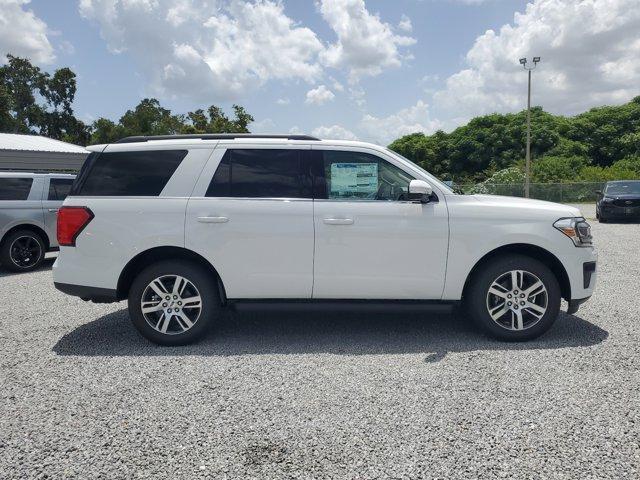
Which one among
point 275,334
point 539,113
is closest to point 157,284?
point 275,334

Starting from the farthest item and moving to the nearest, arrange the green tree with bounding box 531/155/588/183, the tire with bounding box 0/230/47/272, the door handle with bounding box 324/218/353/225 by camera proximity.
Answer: the green tree with bounding box 531/155/588/183 → the tire with bounding box 0/230/47/272 → the door handle with bounding box 324/218/353/225

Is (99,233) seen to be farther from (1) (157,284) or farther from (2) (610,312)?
(2) (610,312)

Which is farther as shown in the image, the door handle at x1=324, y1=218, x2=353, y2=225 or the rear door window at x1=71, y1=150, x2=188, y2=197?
the rear door window at x1=71, y1=150, x2=188, y2=197

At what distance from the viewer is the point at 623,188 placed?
17.5 meters

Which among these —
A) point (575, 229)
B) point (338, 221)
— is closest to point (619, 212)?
point (575, 229)

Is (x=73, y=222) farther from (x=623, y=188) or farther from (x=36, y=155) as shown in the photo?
(x=623, y=188)

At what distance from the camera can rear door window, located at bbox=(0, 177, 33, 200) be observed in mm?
8922

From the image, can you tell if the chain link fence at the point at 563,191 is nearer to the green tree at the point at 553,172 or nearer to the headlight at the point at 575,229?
the green tree at the point at 553,172

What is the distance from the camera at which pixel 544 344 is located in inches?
173

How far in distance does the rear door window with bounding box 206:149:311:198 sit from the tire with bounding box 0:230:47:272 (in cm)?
647

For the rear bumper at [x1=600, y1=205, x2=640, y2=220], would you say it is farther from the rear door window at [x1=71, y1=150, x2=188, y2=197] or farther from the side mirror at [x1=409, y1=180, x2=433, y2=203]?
the rear door window at [x1=71, y1=150, x2=188, y2=197]

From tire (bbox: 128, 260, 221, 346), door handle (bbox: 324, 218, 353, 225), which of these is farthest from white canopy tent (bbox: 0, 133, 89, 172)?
door handle (bbox: 324, 218, 353, 225)

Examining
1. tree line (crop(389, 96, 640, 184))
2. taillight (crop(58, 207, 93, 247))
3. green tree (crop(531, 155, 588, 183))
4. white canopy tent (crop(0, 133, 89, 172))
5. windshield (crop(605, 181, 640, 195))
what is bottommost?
taillight (crop(58, 207, 93, 247))

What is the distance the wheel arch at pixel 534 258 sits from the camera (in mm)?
4418
